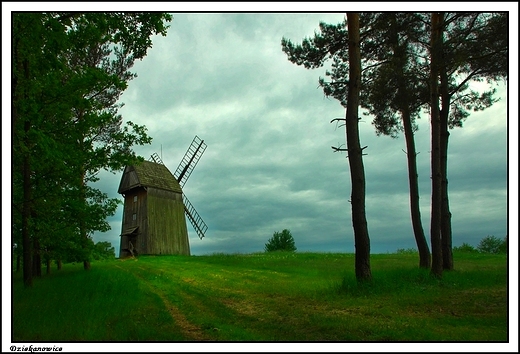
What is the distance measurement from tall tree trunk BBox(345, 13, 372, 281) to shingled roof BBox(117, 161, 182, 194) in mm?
25752

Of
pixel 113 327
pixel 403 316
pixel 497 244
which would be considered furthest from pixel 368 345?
pixel 497 244

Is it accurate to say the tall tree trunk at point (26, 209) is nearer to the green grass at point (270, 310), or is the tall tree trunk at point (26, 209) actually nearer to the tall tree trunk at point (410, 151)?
the green grass at point (270, 310)

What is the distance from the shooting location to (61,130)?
40.8ft

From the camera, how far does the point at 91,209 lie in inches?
584

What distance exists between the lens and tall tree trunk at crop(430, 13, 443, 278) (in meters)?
14.6

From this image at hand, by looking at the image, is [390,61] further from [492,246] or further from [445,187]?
[492,246]

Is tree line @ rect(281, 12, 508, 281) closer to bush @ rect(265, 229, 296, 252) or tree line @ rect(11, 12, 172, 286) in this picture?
tree line @ rect(11, 12, 172, 286)

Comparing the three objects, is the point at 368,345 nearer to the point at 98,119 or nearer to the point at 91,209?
the point at 98,119

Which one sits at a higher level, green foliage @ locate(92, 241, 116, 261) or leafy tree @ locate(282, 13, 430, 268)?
leafy tree @ locate(282, 13, 430, 268)

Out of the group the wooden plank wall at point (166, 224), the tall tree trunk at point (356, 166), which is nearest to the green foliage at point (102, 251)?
the tall tree trunk at point (356, 166)

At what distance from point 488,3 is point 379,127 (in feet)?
39.4

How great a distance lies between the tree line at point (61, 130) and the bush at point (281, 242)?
38.0 meters

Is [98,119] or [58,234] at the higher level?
[98,119]

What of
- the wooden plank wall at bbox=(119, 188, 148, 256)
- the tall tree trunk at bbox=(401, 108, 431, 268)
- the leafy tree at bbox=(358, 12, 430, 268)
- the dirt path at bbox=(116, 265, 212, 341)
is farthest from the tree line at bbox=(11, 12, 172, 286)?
the wooden plank wall at bbox=(119, 188, 148, 256)
